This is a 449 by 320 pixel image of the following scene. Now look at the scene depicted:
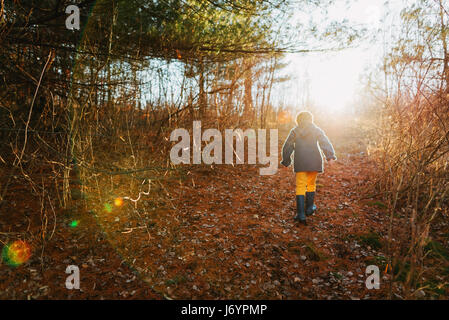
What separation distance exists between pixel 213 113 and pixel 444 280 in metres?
4.72

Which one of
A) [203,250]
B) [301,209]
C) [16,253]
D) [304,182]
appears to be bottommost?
[203,250]

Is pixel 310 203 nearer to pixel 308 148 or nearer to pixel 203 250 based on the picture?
pixel 308 148

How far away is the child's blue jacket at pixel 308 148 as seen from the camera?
3.89 meters

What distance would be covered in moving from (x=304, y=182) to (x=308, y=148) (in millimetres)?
582

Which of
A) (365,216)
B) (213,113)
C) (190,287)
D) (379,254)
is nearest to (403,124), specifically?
(365,216)

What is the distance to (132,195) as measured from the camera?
422cm

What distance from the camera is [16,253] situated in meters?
2.72

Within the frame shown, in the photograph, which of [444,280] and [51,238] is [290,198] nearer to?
[444,280]

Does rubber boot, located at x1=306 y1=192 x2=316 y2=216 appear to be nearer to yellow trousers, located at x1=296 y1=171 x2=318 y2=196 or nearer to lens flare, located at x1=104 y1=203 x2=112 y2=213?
yellow trousers, located at x1=296 y1=171 x2=318 y2=196

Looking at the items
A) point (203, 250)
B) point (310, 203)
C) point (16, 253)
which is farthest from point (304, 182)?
point (16, 253)

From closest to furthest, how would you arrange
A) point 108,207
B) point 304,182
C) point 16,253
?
point 16,253, point 108,207, point 304,182

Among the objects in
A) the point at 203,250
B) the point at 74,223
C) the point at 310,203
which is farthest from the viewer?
the point at 310,203

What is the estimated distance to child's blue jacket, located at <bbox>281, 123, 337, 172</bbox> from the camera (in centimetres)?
389

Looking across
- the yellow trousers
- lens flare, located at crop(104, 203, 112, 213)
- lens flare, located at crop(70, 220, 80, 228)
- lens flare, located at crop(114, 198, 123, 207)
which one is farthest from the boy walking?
lens flare, located at crop(70, 220, 80, 228)
